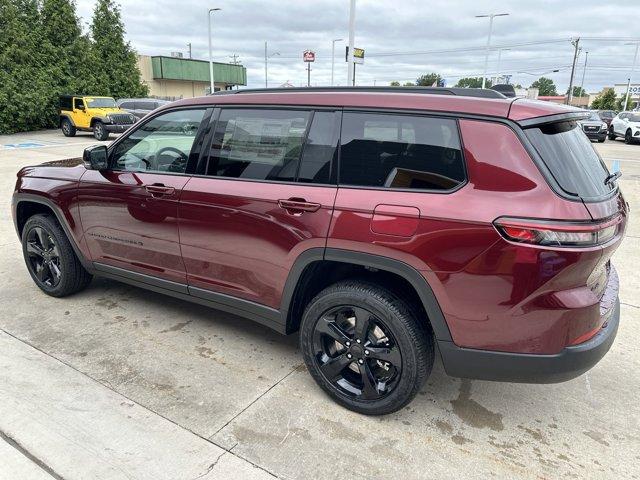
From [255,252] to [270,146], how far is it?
2.13 feet

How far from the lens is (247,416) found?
261 centimetres

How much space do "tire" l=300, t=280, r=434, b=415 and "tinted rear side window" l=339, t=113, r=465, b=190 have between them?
0.59 m

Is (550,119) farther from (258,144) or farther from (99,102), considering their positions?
(99,102)

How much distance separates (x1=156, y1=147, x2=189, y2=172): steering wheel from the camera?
3211mm

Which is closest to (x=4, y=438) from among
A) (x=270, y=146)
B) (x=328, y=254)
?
(x=328, y=254)

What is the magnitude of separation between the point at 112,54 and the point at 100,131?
423 inches

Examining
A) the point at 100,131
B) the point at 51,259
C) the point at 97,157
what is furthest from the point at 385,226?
the point at 100,131

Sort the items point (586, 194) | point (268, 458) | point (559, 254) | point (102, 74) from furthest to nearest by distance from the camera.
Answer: point (102, 74), point (268, 458), point (586, 194), point (559, 254)

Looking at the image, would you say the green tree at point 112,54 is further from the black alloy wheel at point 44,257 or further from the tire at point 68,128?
the black alloy wheel at point 44,257

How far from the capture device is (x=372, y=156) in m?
2.46

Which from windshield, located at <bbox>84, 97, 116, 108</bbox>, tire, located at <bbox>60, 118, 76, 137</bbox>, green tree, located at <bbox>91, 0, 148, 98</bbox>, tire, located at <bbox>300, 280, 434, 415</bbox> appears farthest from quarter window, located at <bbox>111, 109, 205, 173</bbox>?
green tree, located at <bbox>91, 0, 148, 98</bbox>

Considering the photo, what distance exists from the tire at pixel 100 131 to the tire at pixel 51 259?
1758 centimetres

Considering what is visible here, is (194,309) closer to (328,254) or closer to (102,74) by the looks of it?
(328,254)

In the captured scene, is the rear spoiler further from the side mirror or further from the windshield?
the windshield
